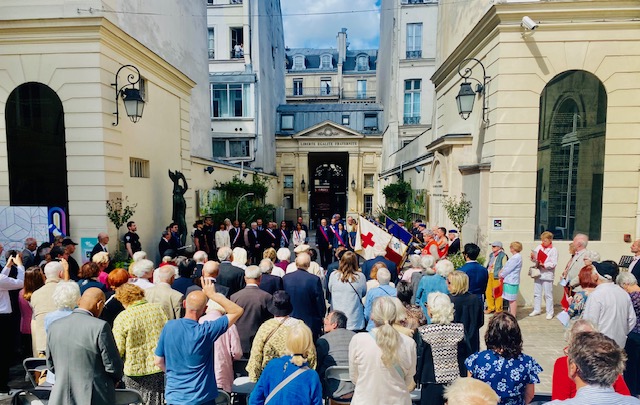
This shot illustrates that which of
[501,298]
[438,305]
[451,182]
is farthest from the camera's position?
[451,182]

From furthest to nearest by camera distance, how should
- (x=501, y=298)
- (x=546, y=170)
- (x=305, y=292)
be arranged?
(x=546, y=170), (x=501, y=298), (x=305, y=292)

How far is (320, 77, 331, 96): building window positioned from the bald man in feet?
162

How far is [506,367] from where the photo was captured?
2768 millimetres

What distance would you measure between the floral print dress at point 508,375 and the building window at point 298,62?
52805 millimetres

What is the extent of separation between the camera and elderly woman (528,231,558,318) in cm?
766

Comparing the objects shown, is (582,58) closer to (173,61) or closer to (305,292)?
(305,292)

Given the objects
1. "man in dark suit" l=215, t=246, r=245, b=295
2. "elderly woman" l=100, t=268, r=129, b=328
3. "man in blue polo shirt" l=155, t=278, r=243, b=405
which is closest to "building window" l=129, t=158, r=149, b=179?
"man in dark suit" l=215, t=246, r=245, b=295

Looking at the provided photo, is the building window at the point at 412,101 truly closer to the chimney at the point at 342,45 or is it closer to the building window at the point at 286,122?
the building window at the point at 286,122

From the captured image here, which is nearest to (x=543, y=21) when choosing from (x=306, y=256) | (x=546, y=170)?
(x=546, y=170)

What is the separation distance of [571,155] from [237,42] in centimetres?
2386

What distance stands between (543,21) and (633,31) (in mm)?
1834

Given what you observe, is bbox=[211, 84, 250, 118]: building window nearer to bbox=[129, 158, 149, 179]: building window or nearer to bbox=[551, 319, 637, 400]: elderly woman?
bbox=[129, 158, 149, 179]: building window

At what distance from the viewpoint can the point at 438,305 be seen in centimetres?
345

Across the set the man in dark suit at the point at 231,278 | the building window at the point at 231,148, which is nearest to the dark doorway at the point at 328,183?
the building window at the point at 231,148
